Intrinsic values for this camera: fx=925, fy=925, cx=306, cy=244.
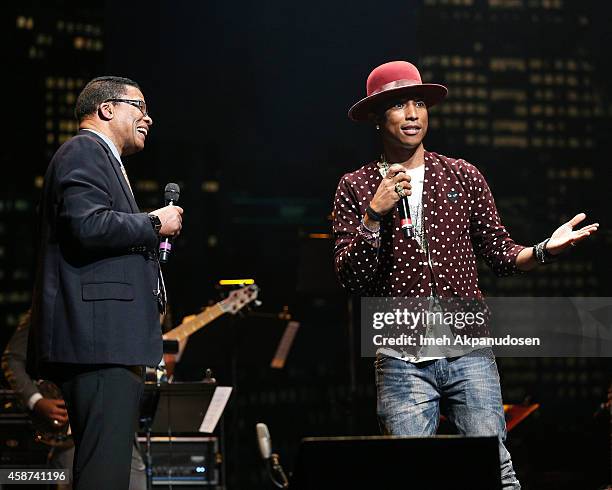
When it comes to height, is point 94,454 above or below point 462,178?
below

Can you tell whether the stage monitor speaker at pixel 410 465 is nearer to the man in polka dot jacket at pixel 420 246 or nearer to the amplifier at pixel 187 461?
the man in polka dot jacket at pixel 420 246

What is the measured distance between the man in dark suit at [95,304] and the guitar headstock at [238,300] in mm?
3363

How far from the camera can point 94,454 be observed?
2.82 m

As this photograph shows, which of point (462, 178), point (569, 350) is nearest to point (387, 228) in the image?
point (462, 178)

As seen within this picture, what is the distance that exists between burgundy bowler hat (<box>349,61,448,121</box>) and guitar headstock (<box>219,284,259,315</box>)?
3.11 meters

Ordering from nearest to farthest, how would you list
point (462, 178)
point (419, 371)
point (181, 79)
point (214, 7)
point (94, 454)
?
point (94, 454)
point (419, 371)
point (462, 178)
point (214, 7)
point (181, 79)

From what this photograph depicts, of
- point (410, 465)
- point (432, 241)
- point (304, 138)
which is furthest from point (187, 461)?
point (304, 138)

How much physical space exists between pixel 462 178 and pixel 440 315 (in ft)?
1.78

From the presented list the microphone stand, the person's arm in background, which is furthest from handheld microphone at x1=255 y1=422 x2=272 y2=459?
the person's arm in background

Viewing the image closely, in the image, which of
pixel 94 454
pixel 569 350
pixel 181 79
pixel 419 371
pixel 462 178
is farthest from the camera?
pixel 181 79

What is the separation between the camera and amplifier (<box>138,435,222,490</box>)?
602 centimetres

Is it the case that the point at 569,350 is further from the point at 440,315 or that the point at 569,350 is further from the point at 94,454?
the point at 94,454

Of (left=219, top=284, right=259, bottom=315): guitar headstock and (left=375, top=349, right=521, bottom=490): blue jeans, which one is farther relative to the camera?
(left=219, top=284, right=259, bottom=315): guitar headstock

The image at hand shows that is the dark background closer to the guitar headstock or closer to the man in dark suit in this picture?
the guitar headstock
